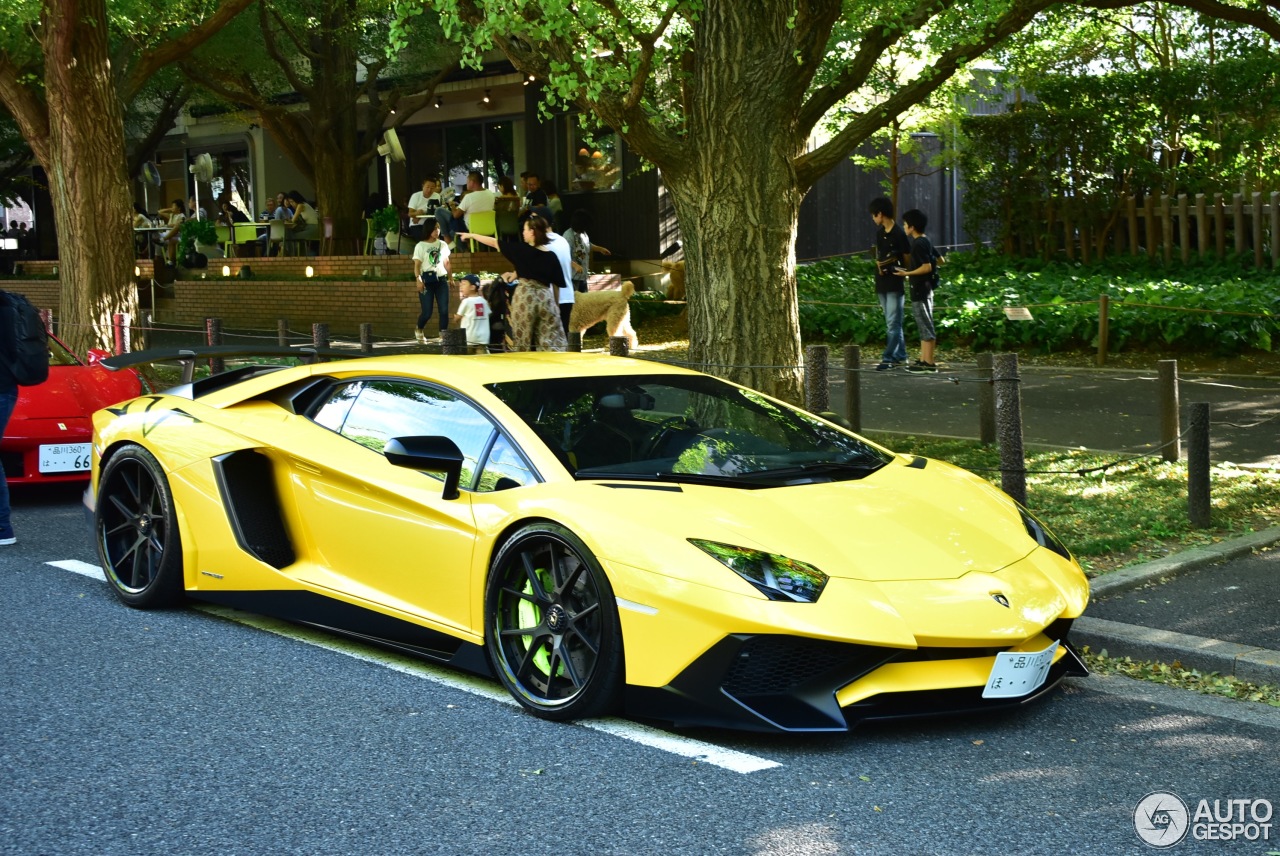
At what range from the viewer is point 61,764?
15.2 feet

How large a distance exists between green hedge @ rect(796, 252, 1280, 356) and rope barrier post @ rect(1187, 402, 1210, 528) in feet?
23.3

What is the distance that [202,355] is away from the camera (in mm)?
8273

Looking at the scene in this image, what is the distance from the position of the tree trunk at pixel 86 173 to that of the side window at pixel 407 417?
39.7ft

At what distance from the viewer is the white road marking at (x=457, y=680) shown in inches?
183

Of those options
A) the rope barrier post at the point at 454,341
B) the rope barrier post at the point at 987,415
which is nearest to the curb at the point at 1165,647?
the rope barrier post at the point at 987,415

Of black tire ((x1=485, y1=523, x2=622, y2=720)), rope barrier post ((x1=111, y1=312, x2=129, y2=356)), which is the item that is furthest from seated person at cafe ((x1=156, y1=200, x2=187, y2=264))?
black tire ((x1=485, y1=523, x2=622, y2=720))

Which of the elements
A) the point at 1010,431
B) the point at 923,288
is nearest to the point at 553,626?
the point at 1010,431

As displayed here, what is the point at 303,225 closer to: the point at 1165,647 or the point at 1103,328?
the point at 1103,328

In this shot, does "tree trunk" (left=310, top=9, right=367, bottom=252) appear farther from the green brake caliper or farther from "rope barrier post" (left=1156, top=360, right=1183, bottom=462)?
the green brake caliper

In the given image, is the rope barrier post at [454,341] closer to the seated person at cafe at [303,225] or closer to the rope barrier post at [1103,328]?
the rope barrier post at [1103,328]

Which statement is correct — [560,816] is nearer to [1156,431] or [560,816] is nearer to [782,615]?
[782,615]

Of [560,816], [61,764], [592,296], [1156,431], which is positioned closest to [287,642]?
[61,764]

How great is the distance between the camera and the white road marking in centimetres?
464

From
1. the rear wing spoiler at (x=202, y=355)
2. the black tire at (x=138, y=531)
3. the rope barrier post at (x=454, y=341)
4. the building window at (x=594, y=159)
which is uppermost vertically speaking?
the building window at (x=594, y=159)
